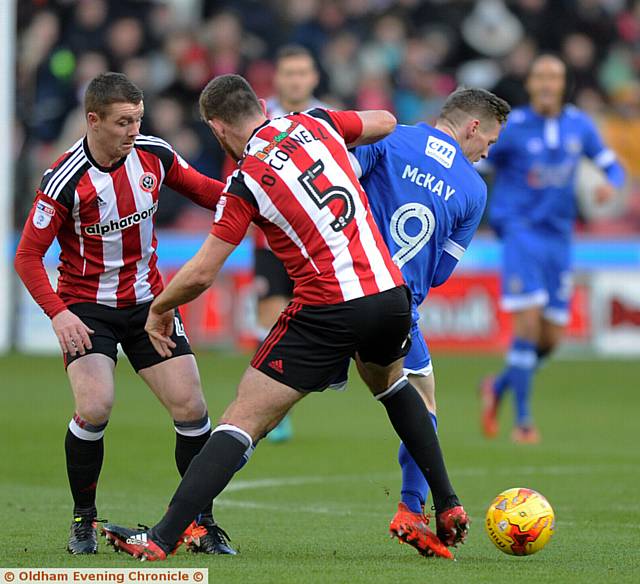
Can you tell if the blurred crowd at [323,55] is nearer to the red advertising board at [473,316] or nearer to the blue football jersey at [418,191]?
the red advertising board at [473,316]

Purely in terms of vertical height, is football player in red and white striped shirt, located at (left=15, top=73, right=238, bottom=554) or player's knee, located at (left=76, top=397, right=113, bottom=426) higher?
football player in red and white striped shirt, located at (left=15, top=73, right=238, bottom=554)

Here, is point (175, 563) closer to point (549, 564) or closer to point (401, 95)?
point (549, 564)

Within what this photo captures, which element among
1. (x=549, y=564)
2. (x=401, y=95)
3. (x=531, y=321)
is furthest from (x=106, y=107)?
(x=401, y=95)

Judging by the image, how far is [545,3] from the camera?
22.5 meters

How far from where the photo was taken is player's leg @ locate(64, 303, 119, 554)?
6359 mm

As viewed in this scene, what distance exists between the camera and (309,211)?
5.81 m

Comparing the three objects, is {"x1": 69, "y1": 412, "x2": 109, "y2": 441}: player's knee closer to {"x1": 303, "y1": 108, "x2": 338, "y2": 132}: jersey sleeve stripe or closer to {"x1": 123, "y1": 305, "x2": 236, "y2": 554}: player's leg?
{"x1": 123, "y1": 305, "x2": 236, "y2": 554}: player's leg

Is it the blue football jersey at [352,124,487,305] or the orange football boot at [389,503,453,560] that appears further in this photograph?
the blue football jersey at [352,124,487,305]

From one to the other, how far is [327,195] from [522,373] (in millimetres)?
6396

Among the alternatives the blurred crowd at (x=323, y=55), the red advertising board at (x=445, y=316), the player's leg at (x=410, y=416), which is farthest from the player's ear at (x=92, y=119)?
the blurred crowd at (x=323, y=55)

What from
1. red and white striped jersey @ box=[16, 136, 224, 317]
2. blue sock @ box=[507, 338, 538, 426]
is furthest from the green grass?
red and white striped jersey @ box=[16, 136, 224, 317]

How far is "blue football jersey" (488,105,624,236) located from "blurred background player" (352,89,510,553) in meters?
5.30

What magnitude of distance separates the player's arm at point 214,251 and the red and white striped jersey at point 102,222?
31.2 inches

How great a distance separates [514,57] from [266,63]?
12.4 ft
